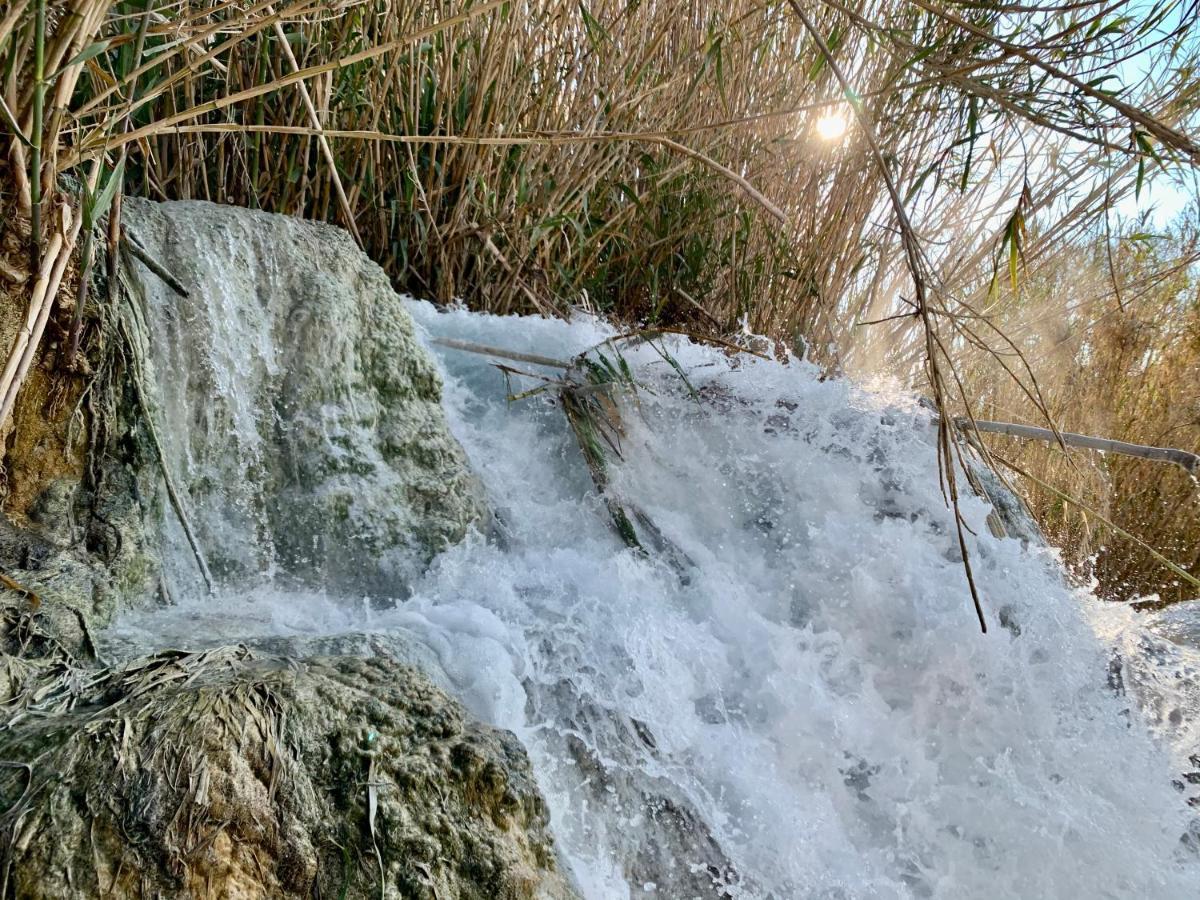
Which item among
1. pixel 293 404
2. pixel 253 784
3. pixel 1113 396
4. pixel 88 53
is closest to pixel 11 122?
pixel 88 53

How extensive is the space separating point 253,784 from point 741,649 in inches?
51.4

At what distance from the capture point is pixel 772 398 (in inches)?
126

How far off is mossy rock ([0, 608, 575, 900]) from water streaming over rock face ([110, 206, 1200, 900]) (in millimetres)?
251

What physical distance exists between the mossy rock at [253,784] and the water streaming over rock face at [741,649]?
0.82ft

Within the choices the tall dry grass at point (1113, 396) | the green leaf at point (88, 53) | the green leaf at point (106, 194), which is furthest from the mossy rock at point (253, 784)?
the tall dry grass at point (1113, 396)

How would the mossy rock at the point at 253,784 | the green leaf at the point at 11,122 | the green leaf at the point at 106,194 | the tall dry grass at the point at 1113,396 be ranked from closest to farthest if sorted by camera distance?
the mossy rock at the point at 253,784, the green leaf at the point at 11,122, the green leaf at the point at 106,194, the tall dry grass at the point at 1113,396

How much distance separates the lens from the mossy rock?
1034 millimetres

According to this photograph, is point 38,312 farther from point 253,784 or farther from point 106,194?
point 253,784

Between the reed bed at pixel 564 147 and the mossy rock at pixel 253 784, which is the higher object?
the reed bed at pixel 564 147

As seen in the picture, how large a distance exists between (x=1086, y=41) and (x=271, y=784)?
1.18 meters

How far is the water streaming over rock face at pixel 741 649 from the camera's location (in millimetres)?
1754

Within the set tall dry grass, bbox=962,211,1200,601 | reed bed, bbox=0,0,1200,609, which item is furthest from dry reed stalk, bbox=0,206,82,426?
tall dry grass, bbox=962,211,1200,601

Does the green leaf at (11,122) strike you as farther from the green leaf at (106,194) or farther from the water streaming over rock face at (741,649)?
the water streaming over rock face at (741,649)

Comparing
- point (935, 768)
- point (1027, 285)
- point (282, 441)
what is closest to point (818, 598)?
point (935, 768)
